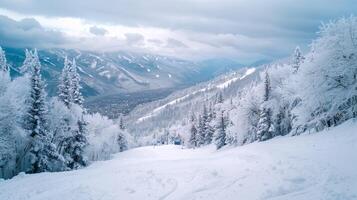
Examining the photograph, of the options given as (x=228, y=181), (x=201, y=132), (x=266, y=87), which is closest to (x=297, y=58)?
(x=266, y=87)

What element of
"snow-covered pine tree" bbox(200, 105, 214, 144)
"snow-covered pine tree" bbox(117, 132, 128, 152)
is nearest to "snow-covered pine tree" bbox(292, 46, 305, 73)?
"snow-covered pine tree" bbox(200, 105, 214, 144)

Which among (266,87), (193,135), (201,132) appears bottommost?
(193,135)

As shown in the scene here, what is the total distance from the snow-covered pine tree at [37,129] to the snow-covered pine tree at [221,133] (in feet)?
138

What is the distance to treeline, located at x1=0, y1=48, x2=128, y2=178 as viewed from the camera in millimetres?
43406

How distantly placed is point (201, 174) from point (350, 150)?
10.5 m

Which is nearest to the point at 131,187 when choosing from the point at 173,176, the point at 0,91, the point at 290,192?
the point at 173,176

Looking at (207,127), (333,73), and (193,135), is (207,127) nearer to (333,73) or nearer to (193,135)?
(193,135)

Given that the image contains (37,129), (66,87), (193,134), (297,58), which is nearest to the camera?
(37,129)

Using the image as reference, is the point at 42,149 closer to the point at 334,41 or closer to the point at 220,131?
the point at 334,41

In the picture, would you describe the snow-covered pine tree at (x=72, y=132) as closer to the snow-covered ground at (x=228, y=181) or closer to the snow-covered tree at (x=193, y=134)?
the snow-covered ground at (x=228, y=181)

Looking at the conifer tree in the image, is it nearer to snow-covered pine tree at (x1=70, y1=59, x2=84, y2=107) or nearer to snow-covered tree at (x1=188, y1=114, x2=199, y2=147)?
snow-covered tree at (x1=188, y1=114, x2=199, y2=147)

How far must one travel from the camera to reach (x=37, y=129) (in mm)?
44812

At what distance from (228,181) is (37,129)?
94.4 feet

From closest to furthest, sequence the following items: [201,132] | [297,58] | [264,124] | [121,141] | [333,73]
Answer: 1. [333,73]
2. [264,124]
3. [297,58]
4. [201,132]
5. [121,141]
